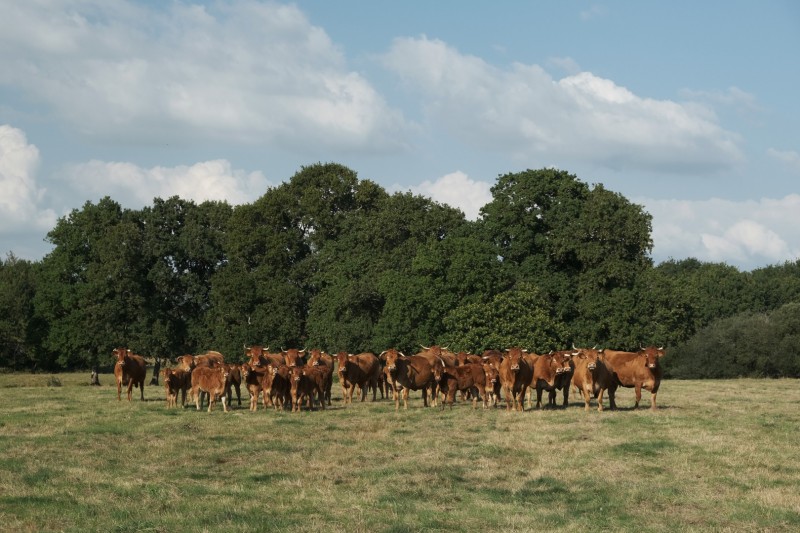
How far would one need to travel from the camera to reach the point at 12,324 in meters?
72.4

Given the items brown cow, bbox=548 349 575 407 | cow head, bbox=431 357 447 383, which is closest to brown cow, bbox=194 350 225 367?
cow head, bbox=431 357 447 383

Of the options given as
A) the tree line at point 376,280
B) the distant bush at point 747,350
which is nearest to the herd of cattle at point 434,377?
the tree line at point 376,280

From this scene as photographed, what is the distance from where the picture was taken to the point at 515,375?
91.0 feet

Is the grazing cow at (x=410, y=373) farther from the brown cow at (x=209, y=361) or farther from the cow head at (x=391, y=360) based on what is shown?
the brown cow at (x=209, y=361)

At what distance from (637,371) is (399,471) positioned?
44.5 ft

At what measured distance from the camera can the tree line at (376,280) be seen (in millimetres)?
55625

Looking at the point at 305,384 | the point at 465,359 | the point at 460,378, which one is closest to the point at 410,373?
the point at 460,378

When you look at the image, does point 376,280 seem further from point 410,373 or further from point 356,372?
point 410,373

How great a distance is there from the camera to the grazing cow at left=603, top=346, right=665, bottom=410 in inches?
1074

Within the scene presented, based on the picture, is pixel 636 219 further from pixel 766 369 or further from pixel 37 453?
pixel 37 453

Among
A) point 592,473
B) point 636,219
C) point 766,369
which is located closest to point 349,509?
point 592,473

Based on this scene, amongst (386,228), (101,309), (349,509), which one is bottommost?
(349,509)

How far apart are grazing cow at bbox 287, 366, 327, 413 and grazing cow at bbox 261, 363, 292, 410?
1.11ft

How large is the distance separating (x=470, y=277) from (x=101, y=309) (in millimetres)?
23136
